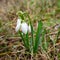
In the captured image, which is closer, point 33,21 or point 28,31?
point 28,31

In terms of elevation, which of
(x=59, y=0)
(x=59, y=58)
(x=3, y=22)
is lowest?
(x=59, y=58)

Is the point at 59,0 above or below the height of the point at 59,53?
above

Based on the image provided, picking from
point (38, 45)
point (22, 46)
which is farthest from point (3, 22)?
point (38, 45)

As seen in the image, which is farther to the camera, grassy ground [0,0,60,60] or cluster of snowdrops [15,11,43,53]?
Answer: grassy ground [0,0,60,60]

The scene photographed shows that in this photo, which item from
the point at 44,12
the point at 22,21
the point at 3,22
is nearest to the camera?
the point at 22,21

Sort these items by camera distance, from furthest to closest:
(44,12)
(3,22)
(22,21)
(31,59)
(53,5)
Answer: (53,5), (44,12), (3,22), (31,59), (22,21)

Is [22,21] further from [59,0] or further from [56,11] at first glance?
[59,0]

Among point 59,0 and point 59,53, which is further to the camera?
point 59,0

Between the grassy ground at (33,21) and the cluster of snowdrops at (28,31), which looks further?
the grassy ground at (33,21)
